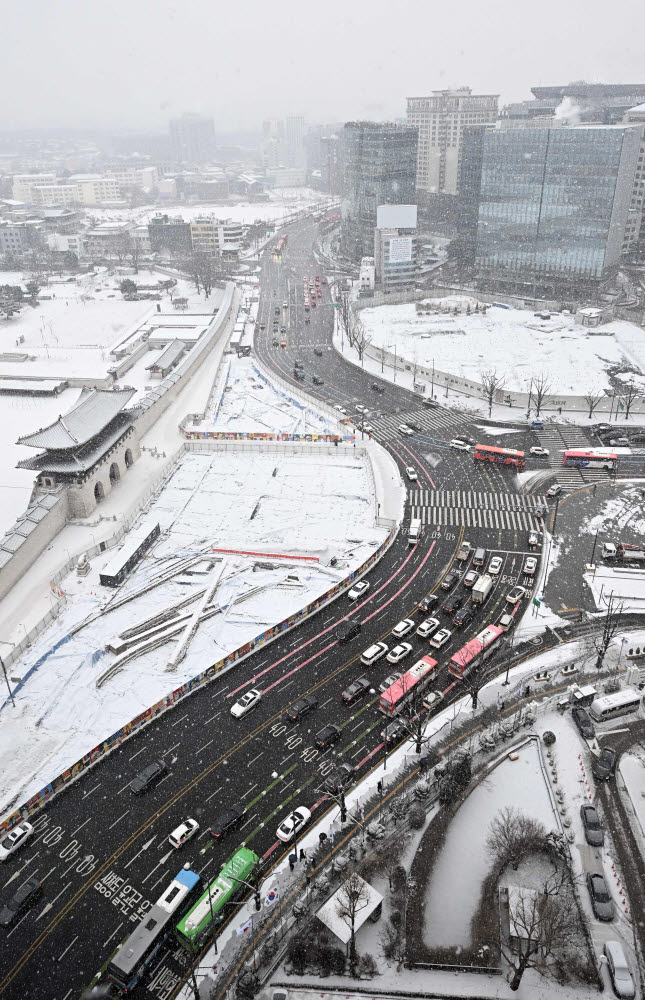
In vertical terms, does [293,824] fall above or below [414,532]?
below

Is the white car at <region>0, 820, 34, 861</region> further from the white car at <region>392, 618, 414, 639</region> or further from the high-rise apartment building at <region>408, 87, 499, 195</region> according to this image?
the high-rise apartment building at <region>408, 87, 499, 195</region>

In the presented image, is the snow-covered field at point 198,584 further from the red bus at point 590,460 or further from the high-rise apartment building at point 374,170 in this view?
the high-rise apartment building at point 374,170

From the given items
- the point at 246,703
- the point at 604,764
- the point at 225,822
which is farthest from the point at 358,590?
the point at 225,822

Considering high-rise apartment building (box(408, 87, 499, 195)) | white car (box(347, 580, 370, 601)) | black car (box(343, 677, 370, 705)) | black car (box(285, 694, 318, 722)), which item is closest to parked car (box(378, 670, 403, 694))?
black car (box(343, 677, 370, 705))

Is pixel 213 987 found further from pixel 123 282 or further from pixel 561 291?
pixel 123 282

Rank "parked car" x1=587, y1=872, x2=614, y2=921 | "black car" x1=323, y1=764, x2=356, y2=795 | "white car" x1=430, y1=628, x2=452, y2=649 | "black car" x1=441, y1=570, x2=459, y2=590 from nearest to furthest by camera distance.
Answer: "parked car" x1=587, y1=872, x2=614, y2=921, "black car" x1=323, y1=764, x2=356, y2=795, "white car" x1=430, y1=628, x2=452, y2=649, "black car" x1=441, y1=570, x2=459, y2=590

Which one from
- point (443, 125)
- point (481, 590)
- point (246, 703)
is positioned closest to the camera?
point (246, 703)

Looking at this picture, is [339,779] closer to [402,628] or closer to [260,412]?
[402,628]
